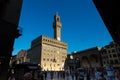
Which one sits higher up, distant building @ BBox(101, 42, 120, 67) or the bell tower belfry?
the bell tower belfry

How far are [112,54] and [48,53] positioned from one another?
36.9 m

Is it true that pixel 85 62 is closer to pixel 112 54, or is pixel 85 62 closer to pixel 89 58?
pixel 89 58

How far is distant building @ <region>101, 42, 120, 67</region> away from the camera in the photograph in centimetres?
4439

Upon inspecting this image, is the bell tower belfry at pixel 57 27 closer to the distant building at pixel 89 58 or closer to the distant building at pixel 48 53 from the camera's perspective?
the distant building at pixel 48 53

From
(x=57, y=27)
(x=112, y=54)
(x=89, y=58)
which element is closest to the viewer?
(x=112, y=54)

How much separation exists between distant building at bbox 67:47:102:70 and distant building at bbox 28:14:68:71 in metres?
8.77

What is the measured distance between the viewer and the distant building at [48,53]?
223ft

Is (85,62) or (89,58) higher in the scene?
(89,58)

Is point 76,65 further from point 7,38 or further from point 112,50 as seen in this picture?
point 7,38

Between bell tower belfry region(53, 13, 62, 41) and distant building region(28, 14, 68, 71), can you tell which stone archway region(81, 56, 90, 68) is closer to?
distant building region(28, 14, 68, 71)

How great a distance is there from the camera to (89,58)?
206 feet

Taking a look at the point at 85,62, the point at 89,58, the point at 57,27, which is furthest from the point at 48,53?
the point at 57,27

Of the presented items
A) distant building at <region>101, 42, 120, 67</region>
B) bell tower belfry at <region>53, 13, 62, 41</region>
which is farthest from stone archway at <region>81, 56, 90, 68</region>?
bell tower belfry at <region>53, 13, 62, 41</region>

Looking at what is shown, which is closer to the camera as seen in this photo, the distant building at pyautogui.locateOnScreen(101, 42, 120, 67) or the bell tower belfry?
the distant building at pyautogui.locateOnScreen(101, 42, 120, 67)
